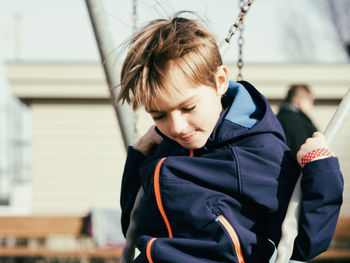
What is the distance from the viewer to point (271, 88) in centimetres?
829

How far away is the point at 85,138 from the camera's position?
8656 mm

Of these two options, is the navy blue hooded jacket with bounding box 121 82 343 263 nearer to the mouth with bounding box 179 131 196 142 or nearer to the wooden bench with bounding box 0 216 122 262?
the mouth with bounding box 179 131 196 142

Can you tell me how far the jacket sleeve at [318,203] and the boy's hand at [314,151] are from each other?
2cm

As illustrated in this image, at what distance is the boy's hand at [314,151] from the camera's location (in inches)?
53.7

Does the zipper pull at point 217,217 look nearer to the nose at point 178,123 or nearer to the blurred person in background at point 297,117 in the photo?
the nose at point 178,123

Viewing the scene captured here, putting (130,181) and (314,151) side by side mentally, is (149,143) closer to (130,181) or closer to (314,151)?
(130,181)

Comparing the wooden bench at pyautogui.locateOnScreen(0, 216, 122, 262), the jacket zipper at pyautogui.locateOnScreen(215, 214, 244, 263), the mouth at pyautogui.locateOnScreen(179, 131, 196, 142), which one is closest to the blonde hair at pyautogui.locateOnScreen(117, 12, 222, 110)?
the mouth at pyautogui.locateOnScreen(179, 131, 196, 142)

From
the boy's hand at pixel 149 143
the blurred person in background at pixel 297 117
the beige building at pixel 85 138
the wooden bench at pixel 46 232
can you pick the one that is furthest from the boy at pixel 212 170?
the beige building at pixel 85 138

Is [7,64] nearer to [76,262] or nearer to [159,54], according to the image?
[76,262]

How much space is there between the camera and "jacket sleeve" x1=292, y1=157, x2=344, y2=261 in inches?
51.8

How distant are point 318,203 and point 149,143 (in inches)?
24.6

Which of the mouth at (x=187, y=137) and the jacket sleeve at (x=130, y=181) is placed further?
the jacket sleeve at (x=130, y=181)

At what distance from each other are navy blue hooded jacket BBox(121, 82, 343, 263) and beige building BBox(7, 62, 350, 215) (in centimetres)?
675

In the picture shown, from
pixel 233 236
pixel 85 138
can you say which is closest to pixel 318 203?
pixel 233 236
